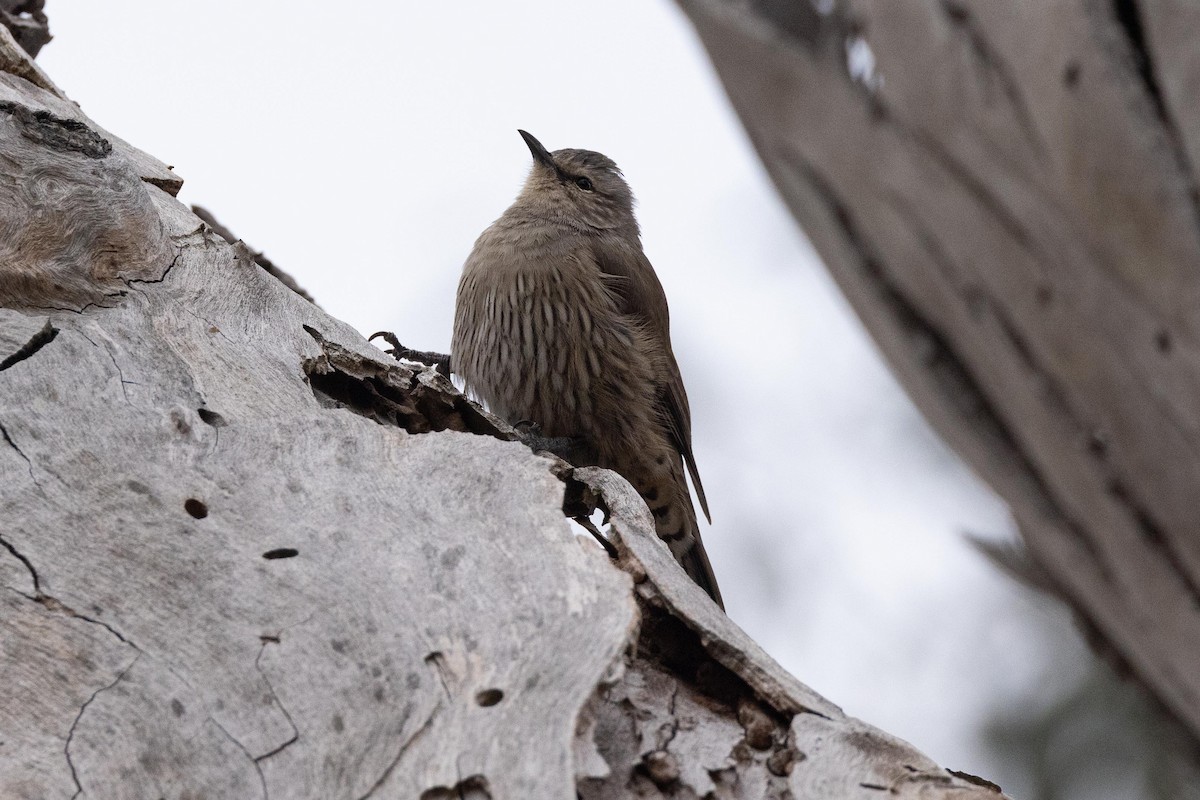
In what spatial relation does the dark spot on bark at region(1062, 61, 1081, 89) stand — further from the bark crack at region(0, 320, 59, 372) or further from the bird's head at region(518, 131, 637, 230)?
the bird's head at region(518, 131, 637, 230)

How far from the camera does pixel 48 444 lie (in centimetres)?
214

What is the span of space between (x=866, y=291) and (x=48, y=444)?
5.41ft

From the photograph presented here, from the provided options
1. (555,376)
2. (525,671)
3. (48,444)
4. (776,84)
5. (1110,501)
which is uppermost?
(555,376)

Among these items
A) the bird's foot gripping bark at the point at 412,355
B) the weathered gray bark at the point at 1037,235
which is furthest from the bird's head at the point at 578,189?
the weathered gray bark at the point at 1037,235

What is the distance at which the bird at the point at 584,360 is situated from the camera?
13.2 ft

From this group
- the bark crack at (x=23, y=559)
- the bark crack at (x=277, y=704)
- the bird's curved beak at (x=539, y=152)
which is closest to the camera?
the bark crack at (x=277, y=704)

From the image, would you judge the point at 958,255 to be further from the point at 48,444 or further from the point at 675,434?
the point at 675,434

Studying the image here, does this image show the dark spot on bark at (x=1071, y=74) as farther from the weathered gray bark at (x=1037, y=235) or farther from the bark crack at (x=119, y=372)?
the bark crack at (x=119, y=372)

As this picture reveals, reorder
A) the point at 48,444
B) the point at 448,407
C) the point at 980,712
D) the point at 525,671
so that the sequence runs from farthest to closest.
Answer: the point at 980,712 < the point at 448,407 < the point at 48,444 < the point at 525,671

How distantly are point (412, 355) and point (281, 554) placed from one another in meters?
2.14

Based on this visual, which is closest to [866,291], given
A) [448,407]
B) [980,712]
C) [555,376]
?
[448,407]

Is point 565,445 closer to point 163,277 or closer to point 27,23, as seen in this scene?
point 163,277

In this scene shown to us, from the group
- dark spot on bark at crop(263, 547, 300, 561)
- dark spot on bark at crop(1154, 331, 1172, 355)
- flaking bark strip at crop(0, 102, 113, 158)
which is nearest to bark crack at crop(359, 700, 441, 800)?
dark spot on bark at crop(263, 547, 300, 561)

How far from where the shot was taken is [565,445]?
4.02 meters
